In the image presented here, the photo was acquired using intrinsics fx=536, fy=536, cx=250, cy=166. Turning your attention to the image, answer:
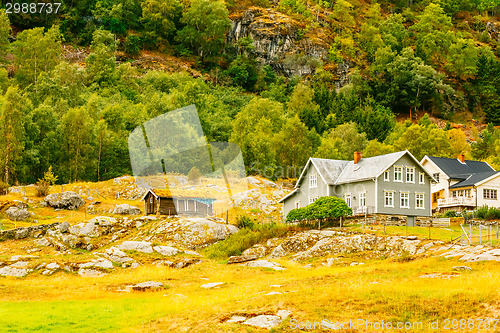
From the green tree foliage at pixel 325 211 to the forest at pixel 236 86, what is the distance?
33.0 m

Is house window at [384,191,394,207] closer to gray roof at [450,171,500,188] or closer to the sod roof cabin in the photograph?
gray roof at [450,171,500,188]

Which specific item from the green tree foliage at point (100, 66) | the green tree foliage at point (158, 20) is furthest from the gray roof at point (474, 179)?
the green tree foliage at point (158, 20)

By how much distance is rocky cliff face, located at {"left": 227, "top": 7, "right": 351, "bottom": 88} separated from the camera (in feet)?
542

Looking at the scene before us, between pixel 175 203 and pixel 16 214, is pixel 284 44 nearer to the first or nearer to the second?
pixel 175 203

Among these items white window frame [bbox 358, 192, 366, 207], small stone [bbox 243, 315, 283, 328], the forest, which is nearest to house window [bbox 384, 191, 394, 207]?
white window frame [bbox 358, 192, 366, 207]

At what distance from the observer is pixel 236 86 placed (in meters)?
154

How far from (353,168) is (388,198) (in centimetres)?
615

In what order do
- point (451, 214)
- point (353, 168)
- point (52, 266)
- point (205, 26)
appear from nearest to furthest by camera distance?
1. point (52, 266)
2. point (353, 168)
3. point (451, 214)
4. point (205, 26)

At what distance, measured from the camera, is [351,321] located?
925 inches

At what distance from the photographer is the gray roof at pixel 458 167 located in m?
72.1

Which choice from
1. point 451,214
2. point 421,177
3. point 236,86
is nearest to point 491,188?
Answer: point 451,214

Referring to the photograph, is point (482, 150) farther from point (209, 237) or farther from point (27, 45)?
point (27, 45)

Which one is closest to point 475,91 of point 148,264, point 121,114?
point 121,114

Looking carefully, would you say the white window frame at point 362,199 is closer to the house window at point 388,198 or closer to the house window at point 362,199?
the house window at point 362,199
